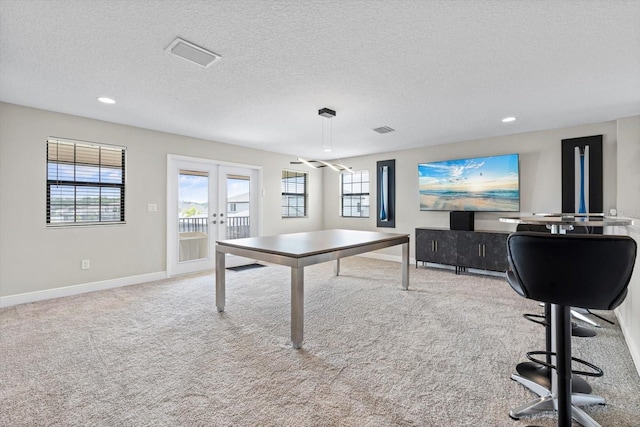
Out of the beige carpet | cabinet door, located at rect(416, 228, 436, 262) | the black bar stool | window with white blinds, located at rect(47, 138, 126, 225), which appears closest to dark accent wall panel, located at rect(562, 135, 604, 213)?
the beige carpet

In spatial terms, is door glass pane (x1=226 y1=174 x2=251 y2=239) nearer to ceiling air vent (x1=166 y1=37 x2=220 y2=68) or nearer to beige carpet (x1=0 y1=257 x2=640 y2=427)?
beige carpet (x1=0 y1=257 x2=640 y2=427)

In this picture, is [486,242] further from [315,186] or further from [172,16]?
[172,16]

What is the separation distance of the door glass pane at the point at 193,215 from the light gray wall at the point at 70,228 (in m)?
0.34

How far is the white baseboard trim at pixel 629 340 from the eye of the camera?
2102 millimetres

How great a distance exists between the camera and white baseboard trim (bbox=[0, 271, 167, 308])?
11.6ft

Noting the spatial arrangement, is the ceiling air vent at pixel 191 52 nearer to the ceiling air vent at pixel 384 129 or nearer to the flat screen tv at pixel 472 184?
the ceiling air vent at pixel 384 129

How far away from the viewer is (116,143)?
433cm

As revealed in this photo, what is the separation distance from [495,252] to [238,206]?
4714 mm

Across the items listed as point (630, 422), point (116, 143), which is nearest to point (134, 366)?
point (630, 422)

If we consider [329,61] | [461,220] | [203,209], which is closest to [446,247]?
[461,220]

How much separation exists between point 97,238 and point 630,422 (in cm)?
551

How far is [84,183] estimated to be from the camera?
409 cm

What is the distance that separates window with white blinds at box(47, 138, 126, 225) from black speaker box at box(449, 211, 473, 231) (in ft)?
17.8

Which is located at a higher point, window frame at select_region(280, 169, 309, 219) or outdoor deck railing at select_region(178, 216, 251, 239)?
window frame at select_region(280, 169, 309, 219)
